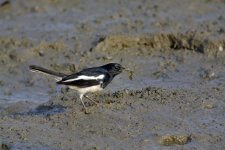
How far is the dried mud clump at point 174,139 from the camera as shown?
8070 millimetres

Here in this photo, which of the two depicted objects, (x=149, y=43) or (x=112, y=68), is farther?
(x=149, y=43)

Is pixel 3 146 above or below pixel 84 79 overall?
below

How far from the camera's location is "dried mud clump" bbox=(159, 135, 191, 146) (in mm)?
8070

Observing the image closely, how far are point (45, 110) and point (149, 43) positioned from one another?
2642 mm

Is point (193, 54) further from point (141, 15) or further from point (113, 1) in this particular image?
point (113, 1)

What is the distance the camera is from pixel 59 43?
464 inches

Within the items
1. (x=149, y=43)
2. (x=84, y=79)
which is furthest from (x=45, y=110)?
(x=149, y=43)

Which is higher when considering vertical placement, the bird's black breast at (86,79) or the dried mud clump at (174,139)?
the bird's black breast at (86,79)

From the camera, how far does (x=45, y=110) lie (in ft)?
31.2

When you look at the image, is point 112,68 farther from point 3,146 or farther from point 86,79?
point 3,146

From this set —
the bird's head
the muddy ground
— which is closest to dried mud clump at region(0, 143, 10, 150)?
the muddy ground

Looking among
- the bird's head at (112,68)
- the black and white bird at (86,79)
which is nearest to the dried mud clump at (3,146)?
the black and white bird at (86,79)

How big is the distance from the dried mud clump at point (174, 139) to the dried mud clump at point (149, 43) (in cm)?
334

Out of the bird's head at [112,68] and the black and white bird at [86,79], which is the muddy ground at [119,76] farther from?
the bird's head at [112,68]
